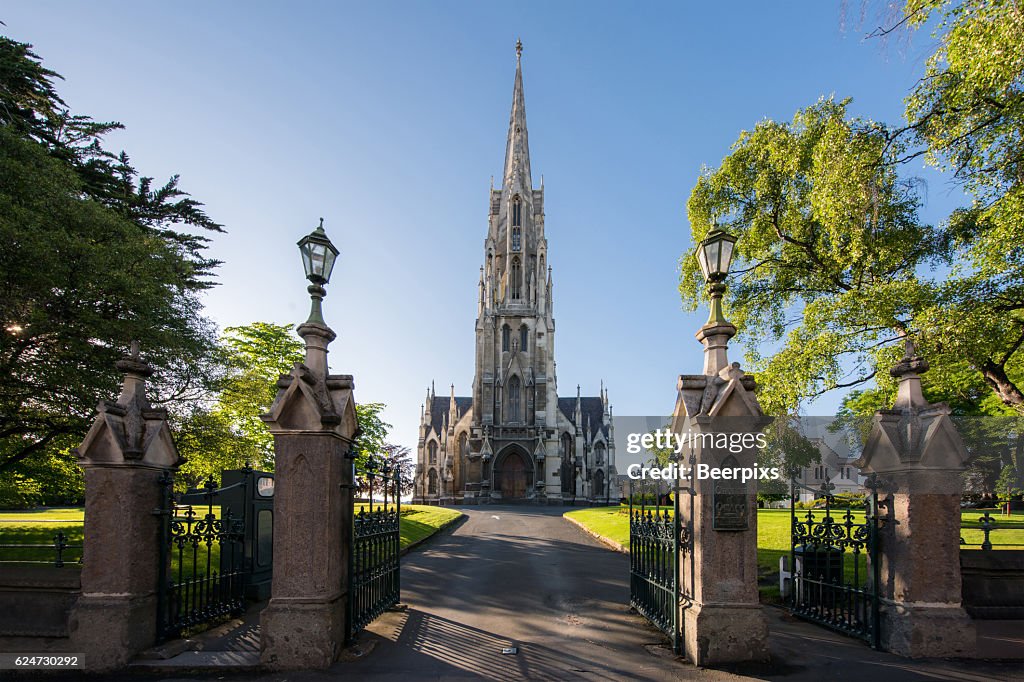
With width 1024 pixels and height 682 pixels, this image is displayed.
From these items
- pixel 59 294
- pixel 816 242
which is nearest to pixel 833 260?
pixel 816 242

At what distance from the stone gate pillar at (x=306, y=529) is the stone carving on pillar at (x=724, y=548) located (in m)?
3.97

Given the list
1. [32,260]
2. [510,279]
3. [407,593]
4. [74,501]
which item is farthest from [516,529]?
[74,501]

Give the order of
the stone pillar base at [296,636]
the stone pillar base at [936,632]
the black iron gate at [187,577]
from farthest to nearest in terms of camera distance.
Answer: the black iron gate at [187,577], the stone pillar base at [936,632], the stone pillar base at [296,636]

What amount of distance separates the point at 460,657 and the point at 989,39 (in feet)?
38.9

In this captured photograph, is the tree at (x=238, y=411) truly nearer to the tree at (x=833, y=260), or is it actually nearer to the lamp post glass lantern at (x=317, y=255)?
the lamp post glass lantern at (x=317, y=255)

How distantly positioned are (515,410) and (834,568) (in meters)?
50.4

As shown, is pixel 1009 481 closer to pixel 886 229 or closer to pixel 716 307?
pixel 886 229

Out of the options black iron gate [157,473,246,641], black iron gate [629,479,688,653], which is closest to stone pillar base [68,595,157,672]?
black iron gate [157,473,246,641]

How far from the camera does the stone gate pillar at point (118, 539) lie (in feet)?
21.3

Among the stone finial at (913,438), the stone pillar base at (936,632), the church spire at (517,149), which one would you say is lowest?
the stone pillar base at (936,632)

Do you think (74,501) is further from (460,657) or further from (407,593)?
(460,657)

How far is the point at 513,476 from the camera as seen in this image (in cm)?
5825

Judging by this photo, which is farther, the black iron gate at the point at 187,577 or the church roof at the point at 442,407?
the church roof at the point at 442,407

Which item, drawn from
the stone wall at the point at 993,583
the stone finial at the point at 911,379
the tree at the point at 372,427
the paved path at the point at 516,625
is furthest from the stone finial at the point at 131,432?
the tree at the point at 372,427
